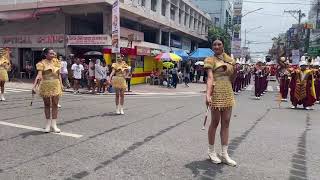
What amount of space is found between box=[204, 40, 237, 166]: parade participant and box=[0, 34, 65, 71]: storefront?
2343 cm

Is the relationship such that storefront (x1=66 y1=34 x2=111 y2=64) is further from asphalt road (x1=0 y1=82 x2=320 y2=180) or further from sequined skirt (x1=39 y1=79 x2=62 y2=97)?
sequined skirt (x1=39 y1=79 x2=62 y2=97)

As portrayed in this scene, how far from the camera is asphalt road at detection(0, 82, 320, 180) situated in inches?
→ 241

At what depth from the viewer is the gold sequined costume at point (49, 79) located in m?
8.94

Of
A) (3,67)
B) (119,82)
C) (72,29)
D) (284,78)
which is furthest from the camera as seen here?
(72,29)

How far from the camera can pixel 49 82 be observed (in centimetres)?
898

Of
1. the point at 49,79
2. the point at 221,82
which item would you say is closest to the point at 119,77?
the point at 49,79

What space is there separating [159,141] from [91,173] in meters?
2.52

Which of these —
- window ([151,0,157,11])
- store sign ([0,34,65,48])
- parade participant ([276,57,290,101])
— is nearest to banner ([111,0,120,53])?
store sign ([0,34,65,48])

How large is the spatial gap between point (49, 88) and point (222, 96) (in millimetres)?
3999

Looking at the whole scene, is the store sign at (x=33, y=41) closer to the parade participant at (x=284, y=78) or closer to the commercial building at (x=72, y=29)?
the commercial building at (x=72, y=29)

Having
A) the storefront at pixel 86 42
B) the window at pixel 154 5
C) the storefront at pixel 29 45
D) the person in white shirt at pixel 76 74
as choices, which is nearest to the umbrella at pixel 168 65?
the storefront at pixel 86 42

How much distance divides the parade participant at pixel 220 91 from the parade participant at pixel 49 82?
12.3 ft

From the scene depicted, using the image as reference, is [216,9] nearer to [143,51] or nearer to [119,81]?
[143,51]

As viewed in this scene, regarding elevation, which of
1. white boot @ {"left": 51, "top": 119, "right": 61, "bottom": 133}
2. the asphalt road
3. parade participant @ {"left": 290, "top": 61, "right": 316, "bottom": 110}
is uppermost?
parade participant @ {"left": 290, "top": 61, "right": 316, "bottom": 110}
